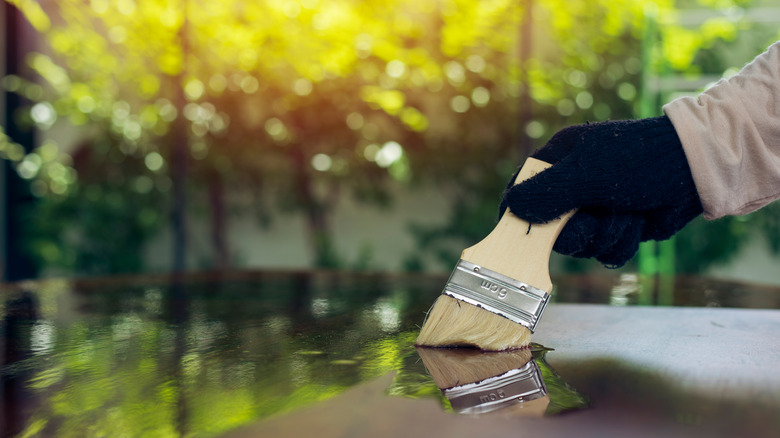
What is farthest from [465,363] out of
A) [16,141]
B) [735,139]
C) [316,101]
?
[16,141]

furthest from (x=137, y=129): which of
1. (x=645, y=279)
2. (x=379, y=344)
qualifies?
(x=379, y=344)

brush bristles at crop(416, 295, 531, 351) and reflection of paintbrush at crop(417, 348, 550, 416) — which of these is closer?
reflection of paintbrush at crop(417, 348, 550, 416)

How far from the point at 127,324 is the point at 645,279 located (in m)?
1.23

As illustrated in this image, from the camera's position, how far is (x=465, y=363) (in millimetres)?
540

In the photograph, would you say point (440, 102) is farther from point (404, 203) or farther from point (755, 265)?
point (755, 265)

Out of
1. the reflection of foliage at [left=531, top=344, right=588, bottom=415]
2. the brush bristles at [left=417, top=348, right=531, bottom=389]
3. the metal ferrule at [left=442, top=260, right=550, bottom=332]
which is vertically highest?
the metal ferrule at [left=442, top=260, right=550, bottom=332]

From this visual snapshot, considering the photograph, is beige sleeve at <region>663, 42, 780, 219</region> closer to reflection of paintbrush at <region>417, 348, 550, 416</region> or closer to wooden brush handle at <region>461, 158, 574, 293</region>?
wooden brush handle at <region>461, 158, 574, 293</region>

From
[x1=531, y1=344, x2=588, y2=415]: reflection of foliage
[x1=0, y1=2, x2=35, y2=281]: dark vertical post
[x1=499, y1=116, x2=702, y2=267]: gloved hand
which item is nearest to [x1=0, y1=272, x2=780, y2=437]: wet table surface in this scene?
[x1=531, y1=344, x2=588, y2=415]: reflection of foliage

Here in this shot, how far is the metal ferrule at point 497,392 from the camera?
0.40 m

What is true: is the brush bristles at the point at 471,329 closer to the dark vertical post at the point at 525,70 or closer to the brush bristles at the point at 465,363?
the brush bristles at the point at 465,363

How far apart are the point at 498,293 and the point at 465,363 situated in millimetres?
88

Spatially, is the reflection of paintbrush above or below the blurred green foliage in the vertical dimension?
below

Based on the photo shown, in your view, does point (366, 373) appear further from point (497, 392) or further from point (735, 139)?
point (735, 139)

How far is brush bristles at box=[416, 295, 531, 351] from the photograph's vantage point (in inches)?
23.2
